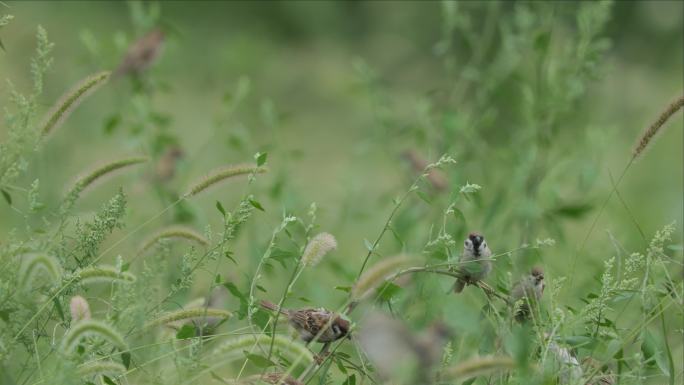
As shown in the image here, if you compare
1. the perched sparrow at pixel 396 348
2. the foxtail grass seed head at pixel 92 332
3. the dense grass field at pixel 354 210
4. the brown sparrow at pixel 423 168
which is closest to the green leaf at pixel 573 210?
the dense grass field at pixel 354 210

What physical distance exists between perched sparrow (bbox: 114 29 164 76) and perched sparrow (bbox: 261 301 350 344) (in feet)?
4.43

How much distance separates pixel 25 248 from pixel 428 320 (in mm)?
548

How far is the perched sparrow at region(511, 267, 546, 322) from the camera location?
159cm

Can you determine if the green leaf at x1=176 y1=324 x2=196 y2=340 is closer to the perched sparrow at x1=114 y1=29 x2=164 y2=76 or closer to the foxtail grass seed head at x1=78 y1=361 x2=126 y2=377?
the foxtail grass seed head at x1=78 y1=361 x2=126 y2=377

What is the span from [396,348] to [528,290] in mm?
381

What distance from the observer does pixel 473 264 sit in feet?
5.04

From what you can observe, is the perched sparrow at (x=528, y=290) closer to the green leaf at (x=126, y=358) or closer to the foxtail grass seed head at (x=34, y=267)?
the green leaf at (x=126, y=358)

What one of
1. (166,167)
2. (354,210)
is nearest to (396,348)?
(166,167)

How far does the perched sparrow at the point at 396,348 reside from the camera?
50.6 inches

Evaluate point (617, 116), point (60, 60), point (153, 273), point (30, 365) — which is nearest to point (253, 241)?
point (30, 365)

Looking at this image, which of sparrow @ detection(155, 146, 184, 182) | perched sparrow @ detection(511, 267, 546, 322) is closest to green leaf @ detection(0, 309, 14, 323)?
perched sparrow @ detection(511, 267, 546, 322)

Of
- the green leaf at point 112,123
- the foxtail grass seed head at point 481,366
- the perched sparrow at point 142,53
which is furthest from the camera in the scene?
the perched sparrow at point 142,53

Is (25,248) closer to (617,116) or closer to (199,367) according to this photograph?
(199,367)

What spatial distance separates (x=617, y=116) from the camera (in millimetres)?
4684
